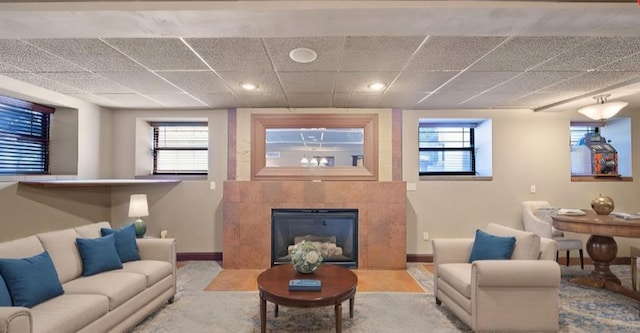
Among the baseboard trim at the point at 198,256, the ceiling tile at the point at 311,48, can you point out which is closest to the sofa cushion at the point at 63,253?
the baseboard trim at the point at 198,256

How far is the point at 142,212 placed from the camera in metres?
4.14

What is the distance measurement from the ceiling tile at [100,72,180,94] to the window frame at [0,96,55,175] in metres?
1.24

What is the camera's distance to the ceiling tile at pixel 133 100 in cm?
400

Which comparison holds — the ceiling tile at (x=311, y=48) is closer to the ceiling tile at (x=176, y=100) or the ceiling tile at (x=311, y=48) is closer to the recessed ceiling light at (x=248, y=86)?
the recessed ceiling light at (x=248, y=86)

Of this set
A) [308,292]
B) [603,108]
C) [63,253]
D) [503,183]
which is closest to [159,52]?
[63,253]

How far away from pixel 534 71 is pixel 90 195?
556 cm

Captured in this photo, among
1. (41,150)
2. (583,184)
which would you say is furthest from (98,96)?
(583,184)

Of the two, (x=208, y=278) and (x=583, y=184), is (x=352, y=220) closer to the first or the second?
(x=208, y=278)

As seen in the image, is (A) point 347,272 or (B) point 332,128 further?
(B) point 332,128

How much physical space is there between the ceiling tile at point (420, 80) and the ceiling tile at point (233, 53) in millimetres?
1364

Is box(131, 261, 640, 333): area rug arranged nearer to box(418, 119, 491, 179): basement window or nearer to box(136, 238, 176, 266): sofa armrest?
box(136, 238, 176, 266): sofa armrest

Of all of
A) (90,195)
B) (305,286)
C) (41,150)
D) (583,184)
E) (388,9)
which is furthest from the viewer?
(583,184)

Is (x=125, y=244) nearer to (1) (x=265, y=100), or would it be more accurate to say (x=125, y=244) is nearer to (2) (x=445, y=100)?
(1) (x=265, y=100)

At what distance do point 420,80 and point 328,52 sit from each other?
1230 millimetres
